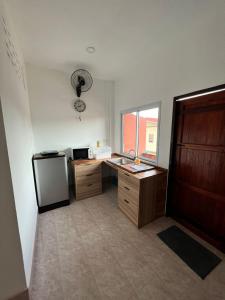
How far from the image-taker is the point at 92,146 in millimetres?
3469

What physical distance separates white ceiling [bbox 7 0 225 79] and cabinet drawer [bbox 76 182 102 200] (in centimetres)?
245

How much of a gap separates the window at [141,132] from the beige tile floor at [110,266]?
1.30 metres

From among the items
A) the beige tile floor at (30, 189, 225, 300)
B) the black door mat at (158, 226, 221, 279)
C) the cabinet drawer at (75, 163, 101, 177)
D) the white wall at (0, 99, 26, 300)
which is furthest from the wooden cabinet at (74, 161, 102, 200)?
the white wall at (0, 99, 26, 300)

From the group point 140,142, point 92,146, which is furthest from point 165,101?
point 92,146

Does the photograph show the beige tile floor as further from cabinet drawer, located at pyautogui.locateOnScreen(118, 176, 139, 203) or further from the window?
the window

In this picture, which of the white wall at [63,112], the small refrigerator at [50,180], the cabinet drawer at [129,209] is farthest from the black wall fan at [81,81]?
the cabinet drawer at [129,209]

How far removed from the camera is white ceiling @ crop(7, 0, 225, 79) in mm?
1419

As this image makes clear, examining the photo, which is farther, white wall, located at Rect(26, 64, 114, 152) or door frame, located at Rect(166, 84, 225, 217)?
white wall, located at Rect(26, 64, 114, 152)

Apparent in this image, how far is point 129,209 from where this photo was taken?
2217mm

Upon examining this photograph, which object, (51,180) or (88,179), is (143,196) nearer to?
(88,179)

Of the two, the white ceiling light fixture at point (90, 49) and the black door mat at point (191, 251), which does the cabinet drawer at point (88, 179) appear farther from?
the white ceiling light fixture at point (90, 49)

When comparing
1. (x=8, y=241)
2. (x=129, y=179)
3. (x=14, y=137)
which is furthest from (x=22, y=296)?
(x=129, y=179)

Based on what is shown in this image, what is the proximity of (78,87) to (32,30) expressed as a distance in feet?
4.08

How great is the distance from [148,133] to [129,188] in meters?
1.20
